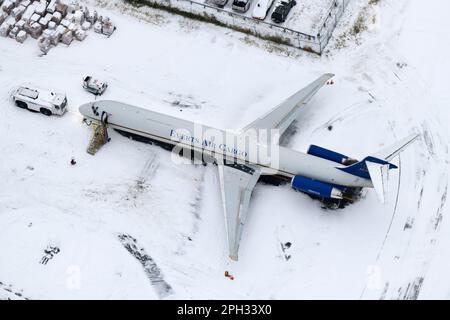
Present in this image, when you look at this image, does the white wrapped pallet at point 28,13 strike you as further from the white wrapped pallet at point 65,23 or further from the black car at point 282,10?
the black car at point 282,10

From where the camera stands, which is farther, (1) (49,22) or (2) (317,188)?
(1) (49,22)

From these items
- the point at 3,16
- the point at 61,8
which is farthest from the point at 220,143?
the point at 3,16

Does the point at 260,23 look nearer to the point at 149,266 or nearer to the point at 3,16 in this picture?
the point at 3,16

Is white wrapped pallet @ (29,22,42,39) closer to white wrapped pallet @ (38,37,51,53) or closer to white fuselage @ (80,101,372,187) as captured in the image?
white wrapped pallet @ (38,37,51,53)

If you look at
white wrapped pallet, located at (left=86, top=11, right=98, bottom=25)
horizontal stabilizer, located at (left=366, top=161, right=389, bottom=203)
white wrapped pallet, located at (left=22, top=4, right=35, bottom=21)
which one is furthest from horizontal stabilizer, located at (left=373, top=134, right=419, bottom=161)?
white wrapped pallet, located at (left=22, top=4, right=35, bottom=21)

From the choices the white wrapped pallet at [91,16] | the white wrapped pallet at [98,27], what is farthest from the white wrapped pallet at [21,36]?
the white wrapped pallet at [98,27]

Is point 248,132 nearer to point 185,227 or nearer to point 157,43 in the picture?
point 185,227
